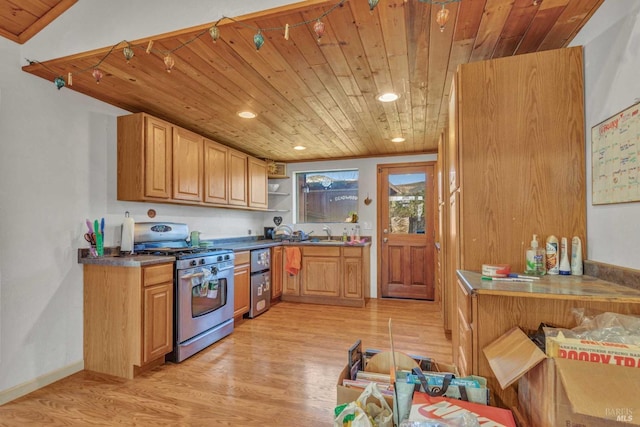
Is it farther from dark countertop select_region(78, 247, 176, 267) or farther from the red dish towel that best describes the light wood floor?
the red dish towel

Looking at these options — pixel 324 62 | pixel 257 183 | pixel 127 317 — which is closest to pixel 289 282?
pixel 257 183

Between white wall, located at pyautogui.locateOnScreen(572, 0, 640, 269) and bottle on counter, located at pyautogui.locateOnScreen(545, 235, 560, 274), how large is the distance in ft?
0.51

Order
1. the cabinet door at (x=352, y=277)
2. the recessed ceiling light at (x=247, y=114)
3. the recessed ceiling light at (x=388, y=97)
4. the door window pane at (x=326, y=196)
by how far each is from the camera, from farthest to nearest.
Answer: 1. the door window pane at (x=326, y=196)
2. the cabinet door at (x=352, y=277)
3. the recessed ceiling light at (x=247, y=114)
4. the recessed ceiling light at (x=388, y=97)

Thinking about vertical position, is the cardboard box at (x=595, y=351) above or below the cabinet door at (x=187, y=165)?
below

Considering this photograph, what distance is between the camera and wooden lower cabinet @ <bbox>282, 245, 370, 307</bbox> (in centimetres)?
421

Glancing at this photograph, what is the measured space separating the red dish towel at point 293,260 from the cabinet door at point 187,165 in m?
1.54

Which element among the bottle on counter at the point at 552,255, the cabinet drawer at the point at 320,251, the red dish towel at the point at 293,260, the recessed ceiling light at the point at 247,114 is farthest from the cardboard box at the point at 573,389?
the red dish towel at the point at 293,260

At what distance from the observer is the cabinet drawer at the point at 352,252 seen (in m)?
4.23

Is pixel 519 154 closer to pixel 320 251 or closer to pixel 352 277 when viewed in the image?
pixel 352 277

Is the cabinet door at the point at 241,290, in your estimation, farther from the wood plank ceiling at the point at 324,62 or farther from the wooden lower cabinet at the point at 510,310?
the wooden lower cabinet at the point at 510,310

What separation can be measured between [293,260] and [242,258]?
3.13 feet

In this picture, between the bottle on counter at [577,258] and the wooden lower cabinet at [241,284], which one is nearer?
the bottle on counter at [577,258]

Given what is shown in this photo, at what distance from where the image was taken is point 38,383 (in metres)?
2.17

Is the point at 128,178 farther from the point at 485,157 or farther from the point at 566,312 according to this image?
the point at 566,312
